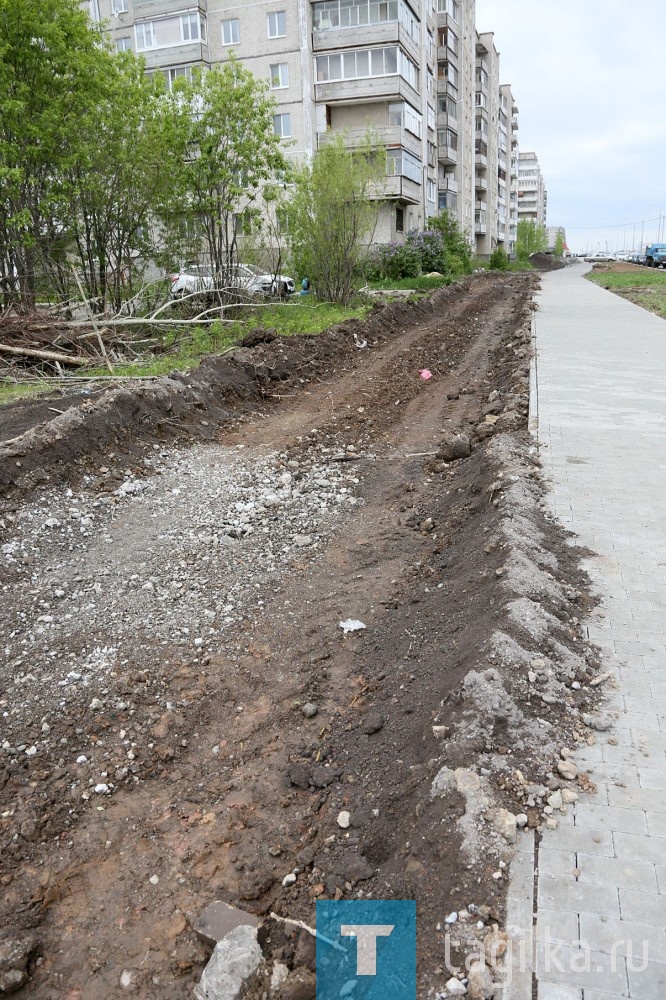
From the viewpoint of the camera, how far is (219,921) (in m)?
2.53

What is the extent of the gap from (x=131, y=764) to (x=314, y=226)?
1707 centimetres

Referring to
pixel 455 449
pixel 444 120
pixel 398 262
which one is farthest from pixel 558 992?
pixel 444 120

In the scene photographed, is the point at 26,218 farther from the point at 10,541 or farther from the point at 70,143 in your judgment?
the point at 10,541

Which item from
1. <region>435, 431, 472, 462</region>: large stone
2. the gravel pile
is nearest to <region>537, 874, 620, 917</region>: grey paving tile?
the gravel pile

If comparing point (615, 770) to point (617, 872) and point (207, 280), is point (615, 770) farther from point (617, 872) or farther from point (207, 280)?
point (207, 280)

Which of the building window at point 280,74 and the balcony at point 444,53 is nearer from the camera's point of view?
the building window at point 280,74

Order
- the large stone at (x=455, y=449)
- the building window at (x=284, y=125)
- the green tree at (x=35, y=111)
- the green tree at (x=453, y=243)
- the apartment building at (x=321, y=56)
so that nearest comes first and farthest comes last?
the large stone at (x=455, y=449) < the green tree at (x=35, y=111) < the apartment building at (x=321, y=56) < the building window at (x=284, y=125) < the green tree at (x=453, y=243)

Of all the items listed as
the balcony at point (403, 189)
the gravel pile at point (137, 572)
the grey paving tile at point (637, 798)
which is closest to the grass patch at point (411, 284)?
the balcony at point (403, 189)

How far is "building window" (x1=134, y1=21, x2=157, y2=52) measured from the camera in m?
35.9

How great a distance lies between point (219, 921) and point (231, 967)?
239 mm

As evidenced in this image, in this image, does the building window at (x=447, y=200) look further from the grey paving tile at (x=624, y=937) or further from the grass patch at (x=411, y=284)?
the grey paving tile at (x=624, y=937)

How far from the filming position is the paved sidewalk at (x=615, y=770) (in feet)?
6.68

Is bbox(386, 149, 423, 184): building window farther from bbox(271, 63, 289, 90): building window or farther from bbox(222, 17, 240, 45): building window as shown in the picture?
bbox(222, 17, 240, 45): building window

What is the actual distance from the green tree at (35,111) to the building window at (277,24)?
25801 millimetres
